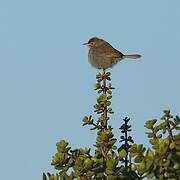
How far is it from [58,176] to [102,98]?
7.30 feet

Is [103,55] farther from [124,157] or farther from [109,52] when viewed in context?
[124,157]

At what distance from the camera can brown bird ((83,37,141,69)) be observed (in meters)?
17.5

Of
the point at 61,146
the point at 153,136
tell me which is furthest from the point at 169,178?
the point at 61,146

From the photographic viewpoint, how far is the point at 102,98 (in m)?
7.24

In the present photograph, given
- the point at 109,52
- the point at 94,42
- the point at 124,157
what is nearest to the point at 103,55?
the point at 109,52

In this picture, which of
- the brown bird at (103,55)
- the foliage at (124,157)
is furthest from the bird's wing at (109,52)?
the foliage at (124,157)

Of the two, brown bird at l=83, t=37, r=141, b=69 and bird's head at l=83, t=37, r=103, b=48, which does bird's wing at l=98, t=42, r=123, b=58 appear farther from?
bird's head at l=83, t=37, r=103, b=48

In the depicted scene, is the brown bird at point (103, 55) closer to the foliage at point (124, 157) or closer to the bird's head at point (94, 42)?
the bird's head at point (94, 42)

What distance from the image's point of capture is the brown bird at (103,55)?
17.5 meters

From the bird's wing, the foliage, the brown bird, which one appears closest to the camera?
the foliage

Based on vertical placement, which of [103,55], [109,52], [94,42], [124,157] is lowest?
[124,157]

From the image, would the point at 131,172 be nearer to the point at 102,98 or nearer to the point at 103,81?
the point at 102,98

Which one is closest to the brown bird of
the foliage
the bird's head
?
the bird's head

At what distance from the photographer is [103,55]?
718 inches
